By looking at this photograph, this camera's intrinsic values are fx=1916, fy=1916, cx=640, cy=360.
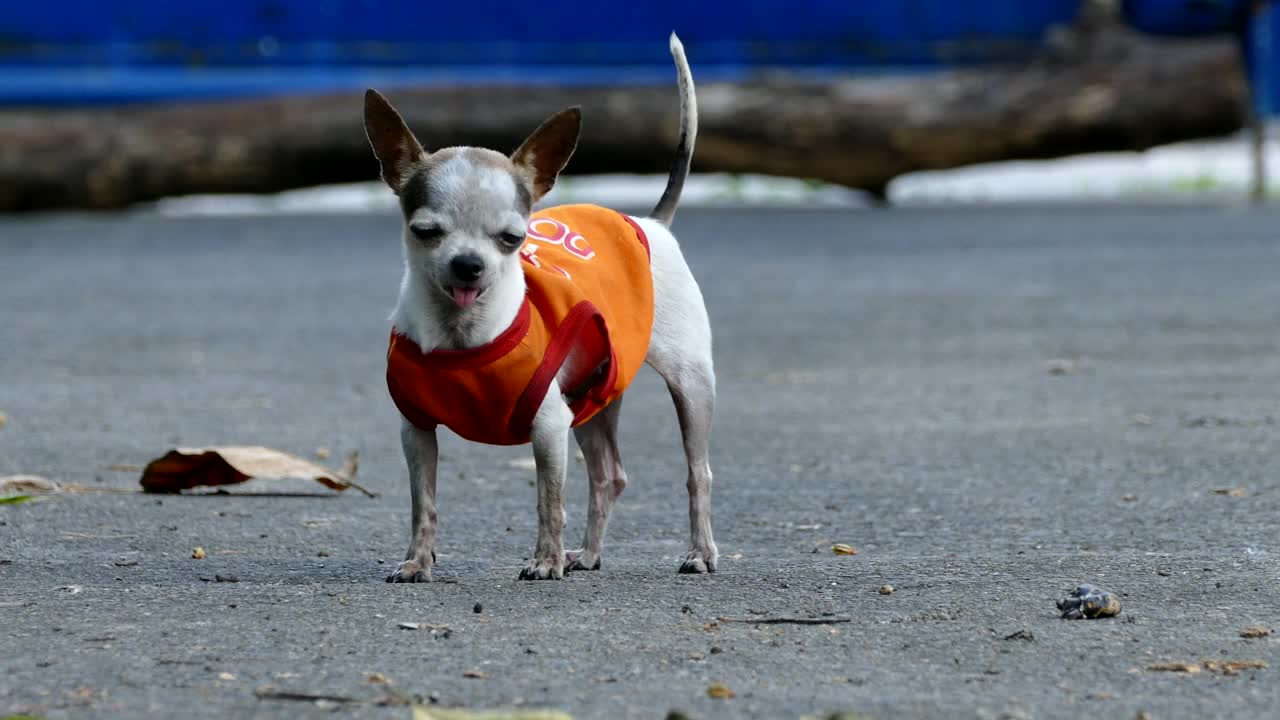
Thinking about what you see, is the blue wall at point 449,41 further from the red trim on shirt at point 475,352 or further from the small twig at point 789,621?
the small twig at point 789,621

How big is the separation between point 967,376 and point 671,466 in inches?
94.7

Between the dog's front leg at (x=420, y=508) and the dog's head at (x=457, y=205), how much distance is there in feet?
1.24

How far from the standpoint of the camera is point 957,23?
1983 cm

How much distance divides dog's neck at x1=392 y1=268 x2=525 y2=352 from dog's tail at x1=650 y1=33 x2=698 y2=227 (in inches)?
32.1

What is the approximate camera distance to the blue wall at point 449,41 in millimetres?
19016

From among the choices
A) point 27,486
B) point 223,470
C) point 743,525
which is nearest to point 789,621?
point 743,525

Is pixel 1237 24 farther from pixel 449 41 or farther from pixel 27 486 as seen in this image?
pixel 27 486

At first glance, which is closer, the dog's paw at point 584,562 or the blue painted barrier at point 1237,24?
the dog's paw at point 584,562

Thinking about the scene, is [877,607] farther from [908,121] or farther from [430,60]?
[430,60]

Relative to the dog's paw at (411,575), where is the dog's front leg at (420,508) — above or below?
above

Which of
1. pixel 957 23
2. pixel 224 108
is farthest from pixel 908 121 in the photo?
pixel 224 108

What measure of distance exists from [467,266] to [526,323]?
268 mm

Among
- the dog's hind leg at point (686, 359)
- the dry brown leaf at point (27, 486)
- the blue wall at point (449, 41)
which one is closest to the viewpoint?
the dog's hind leg at point (686, 359)

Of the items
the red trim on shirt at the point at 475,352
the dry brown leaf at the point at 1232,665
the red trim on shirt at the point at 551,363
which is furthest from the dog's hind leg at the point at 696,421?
the dry brown leaf at the point at 1232,665
